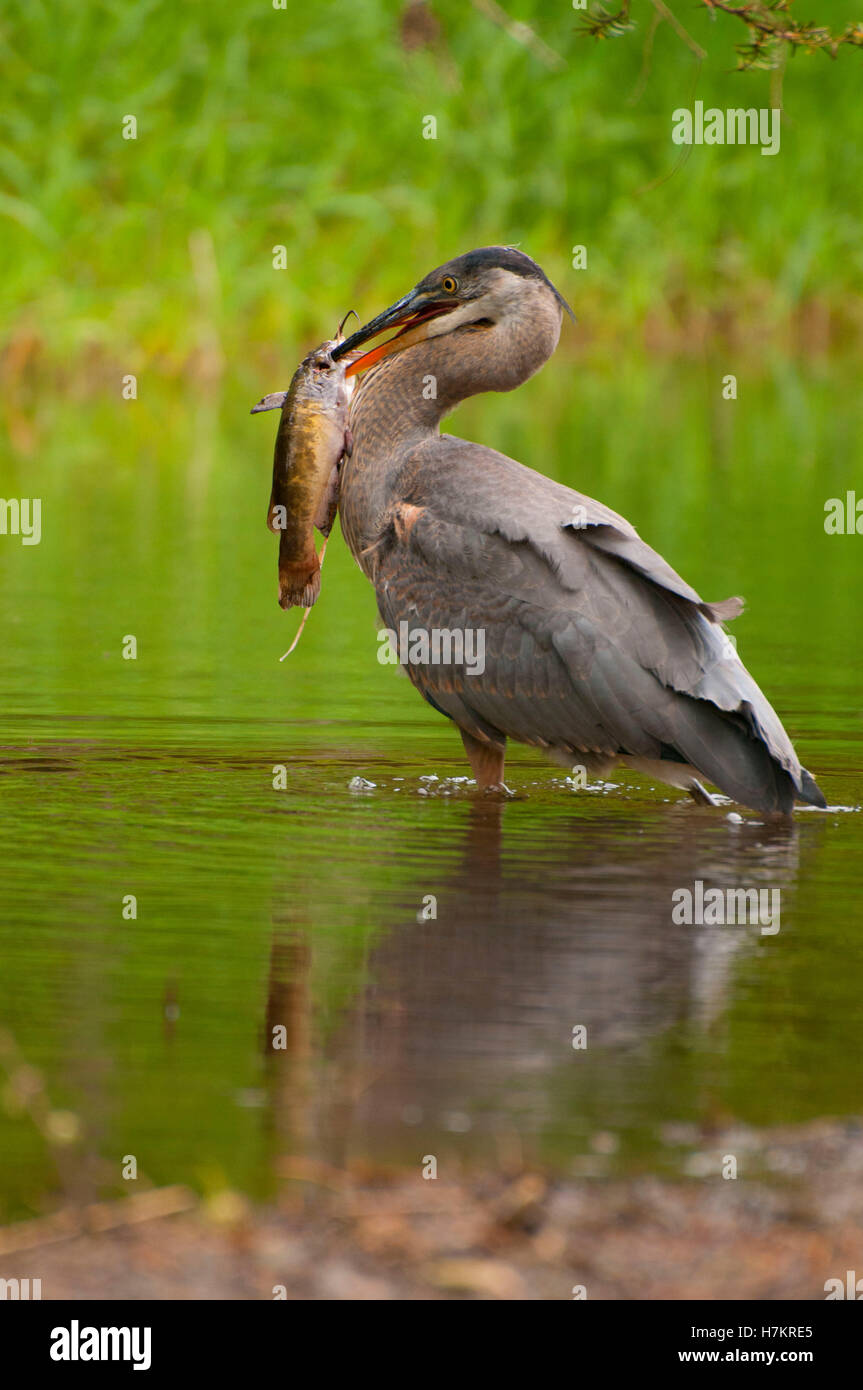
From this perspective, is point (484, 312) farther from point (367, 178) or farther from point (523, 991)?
point (367, 178)

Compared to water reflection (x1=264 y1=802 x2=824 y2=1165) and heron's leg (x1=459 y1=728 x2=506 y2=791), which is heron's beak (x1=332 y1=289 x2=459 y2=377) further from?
water reflection (x1=264 y1=802 x2=824 y2=1165)

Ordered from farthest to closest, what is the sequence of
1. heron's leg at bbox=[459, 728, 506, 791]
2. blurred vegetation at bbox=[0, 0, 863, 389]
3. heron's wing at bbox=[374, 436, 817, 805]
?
1. blurred vegetation at bbox=[0, 0, 863, 389]
2. heron's leg at bbox=[459, 728, 506, 791]
3. heron's wing at bbox=[374, 436, 817, 805]

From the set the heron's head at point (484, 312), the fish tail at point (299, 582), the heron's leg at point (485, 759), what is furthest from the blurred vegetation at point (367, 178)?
the heron's leg at point (485, 759)

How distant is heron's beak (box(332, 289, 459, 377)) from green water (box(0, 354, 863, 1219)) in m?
1.29

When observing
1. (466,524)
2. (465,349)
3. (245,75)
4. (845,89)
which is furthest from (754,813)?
(845,89)

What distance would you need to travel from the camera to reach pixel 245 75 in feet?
63.5

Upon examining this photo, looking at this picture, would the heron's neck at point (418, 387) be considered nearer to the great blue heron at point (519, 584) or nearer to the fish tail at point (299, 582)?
the great blue heron at point (519, 584)

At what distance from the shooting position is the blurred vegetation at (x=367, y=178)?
1833 cm

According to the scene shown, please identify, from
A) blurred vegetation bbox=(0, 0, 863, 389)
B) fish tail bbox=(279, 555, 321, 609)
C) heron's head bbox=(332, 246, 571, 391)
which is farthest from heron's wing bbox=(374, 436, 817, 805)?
blurred vegetation bbox=(0, 0, 863, 389)

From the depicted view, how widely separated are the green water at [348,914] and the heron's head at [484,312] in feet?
4.49

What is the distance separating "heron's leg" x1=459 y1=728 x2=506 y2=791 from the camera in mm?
7012

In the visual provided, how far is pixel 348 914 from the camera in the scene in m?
5.39

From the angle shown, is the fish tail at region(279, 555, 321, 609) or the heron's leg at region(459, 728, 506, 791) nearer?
the heron's leg at region(459, 728, 506, 791)

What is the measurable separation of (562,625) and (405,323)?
1422mm
